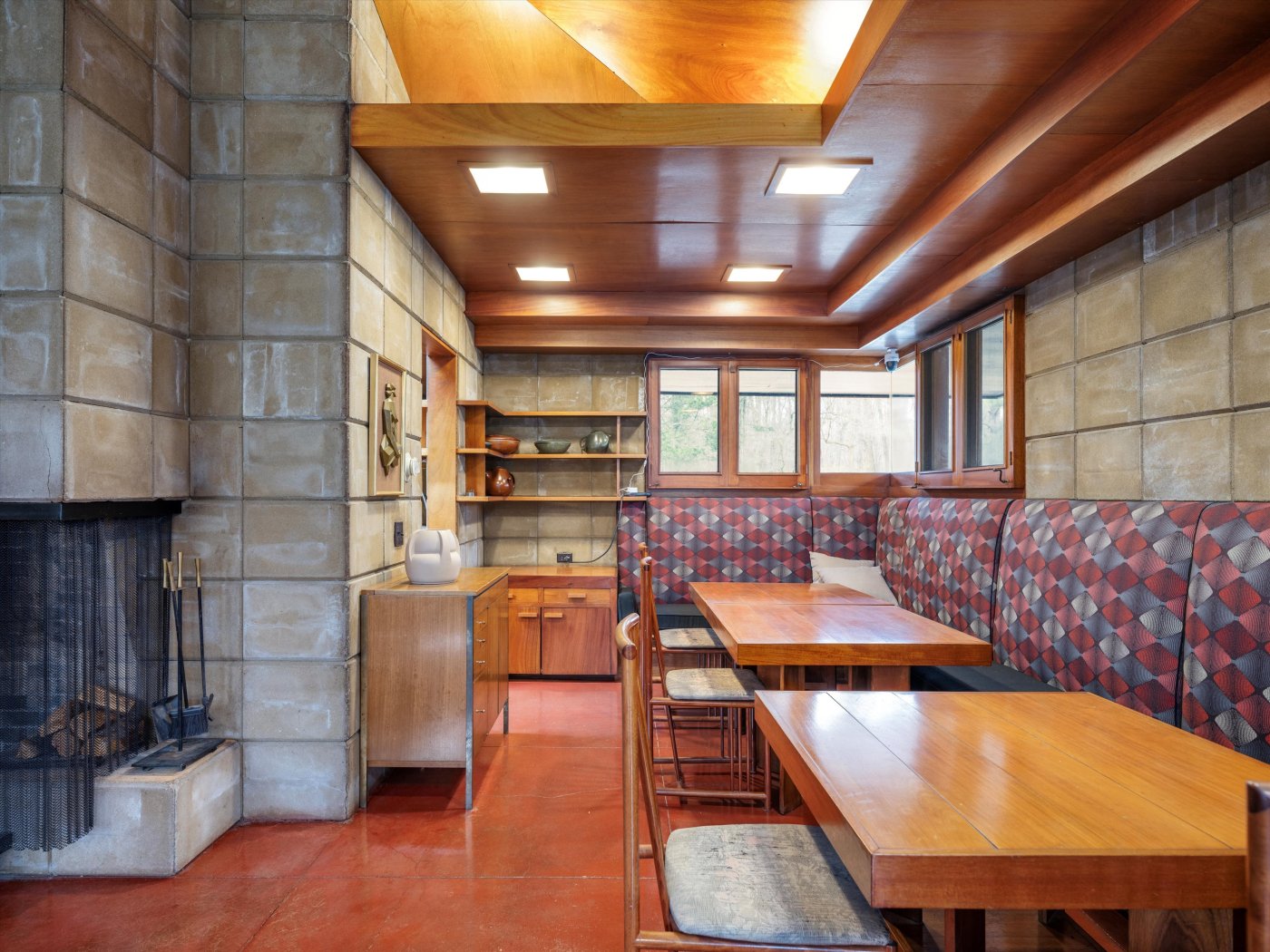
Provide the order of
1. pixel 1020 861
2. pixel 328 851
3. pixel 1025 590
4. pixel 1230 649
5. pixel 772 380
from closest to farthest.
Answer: pixel 1020 861
pixel 1230 649
pixel 328 851
pixel 1025 590
pixel 772 380

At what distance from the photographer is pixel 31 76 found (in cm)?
217

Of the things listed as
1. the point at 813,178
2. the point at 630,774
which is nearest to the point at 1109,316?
the point at 813,178

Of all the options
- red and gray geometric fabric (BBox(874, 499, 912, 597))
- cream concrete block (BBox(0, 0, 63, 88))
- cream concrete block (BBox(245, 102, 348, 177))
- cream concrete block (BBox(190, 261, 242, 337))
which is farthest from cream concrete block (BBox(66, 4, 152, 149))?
red and gray geometric fabric (BBox(874, 499, 912, 597))

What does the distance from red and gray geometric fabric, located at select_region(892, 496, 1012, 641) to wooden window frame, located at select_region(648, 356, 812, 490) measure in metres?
1.16

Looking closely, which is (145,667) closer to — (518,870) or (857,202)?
(518,870)

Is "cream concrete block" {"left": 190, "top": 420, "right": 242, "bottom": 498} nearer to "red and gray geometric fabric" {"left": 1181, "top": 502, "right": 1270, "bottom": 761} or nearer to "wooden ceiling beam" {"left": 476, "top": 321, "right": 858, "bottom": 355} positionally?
"wooden ceiling beam" {"left": 476, "top": 321, "right": 858, "bottom": 355}

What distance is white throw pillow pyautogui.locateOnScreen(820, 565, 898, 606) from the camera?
4.67 metres

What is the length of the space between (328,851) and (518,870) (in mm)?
669

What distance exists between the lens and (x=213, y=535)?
275 cm

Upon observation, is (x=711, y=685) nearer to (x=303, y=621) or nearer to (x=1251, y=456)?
(x=303, y=621)

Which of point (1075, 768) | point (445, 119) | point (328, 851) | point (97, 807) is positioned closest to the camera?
point (1075, 768)

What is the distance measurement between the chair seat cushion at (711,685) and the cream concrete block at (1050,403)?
183cm

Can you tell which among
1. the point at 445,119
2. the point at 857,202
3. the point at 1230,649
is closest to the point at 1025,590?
the point at 1230,649

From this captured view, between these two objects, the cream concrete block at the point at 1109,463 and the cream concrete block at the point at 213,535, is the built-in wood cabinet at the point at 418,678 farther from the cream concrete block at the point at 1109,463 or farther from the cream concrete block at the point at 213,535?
the cream concrete block at the point at 1109,463
